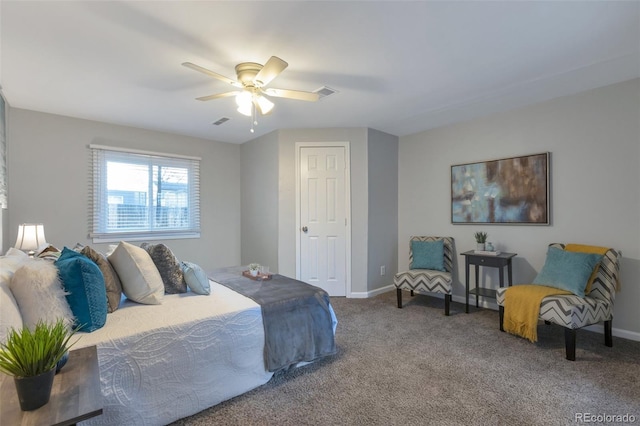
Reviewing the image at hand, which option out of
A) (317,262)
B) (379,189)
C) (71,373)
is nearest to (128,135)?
(317,262)

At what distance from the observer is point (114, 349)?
154 cm

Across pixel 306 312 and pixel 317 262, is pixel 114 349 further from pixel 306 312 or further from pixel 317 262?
pixel 317 262

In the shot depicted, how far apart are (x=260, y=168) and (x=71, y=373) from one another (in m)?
3.88

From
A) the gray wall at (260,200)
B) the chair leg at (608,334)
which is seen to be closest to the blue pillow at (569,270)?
the chair leg at (608,334)

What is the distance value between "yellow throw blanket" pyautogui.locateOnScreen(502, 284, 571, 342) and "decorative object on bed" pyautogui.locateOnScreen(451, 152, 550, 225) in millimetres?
951

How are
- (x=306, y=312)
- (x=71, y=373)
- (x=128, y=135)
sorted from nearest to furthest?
(x=71, y=373), (x=306, y=312), (x=128, y=135)

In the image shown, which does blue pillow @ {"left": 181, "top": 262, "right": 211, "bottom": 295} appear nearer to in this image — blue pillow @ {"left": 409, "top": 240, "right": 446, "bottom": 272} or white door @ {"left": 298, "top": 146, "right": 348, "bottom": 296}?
white door @ {"left": 298, "top": 146, "right": 348, "bottom": 296}

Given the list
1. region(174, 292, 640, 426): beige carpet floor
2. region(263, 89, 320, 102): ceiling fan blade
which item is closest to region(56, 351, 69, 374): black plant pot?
region(174, 292, 640, 426): beige carpet floor

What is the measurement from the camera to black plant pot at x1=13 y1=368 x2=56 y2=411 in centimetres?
95

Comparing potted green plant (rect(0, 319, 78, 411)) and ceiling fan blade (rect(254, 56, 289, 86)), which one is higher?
ceiling fan blade (rect(254, 56, 289, 86))

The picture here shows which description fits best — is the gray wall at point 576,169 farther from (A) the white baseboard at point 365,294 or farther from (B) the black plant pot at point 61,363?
(B) the black plant pot at point 61,363

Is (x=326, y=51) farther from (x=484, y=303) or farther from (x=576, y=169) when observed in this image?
(x=484, y=303)

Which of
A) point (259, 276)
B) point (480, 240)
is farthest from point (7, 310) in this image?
point (480, 240)

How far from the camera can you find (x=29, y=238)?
2.99 m
